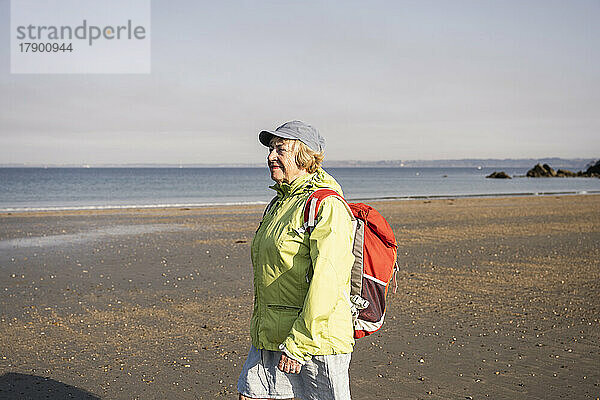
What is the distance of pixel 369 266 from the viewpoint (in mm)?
2961

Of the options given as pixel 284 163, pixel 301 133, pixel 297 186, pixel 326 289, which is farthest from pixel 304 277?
pixel 301 133

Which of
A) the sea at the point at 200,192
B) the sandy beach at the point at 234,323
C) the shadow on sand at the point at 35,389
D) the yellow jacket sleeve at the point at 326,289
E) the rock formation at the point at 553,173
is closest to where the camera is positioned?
the yellow jacket sleeve at the point at 326,289

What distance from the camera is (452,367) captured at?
5.54 meters

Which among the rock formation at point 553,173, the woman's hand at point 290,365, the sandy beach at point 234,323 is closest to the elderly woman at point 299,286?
the woman's hand at point 290,365

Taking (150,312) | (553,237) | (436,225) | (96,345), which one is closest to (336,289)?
(96,345)

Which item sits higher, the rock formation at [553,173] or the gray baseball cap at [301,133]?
the gray baseball cap at [301,133]

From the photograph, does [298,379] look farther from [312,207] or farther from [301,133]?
[301,133]

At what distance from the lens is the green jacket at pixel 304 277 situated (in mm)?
2736

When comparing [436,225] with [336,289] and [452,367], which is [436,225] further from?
[336,289]

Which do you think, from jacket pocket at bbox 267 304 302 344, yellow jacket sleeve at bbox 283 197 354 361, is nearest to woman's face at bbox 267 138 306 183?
yellow jacket sleeve at bbox 283 197 354 361

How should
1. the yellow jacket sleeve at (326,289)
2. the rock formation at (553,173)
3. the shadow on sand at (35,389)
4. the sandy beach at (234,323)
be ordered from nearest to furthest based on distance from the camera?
1. the yellow jacket sleeve at (326,289)
2. the shadow on sand at (35,389)
3. the sandy beach at (234,323)
4. the rock formation at (553,173)

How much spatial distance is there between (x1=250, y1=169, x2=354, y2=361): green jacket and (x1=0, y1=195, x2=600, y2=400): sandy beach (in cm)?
225

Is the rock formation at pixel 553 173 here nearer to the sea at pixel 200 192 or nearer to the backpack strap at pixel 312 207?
the sea at pixel 200 192

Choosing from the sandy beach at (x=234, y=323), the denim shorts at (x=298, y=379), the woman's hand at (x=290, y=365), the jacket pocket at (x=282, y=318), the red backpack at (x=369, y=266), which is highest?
the red backpack at (x=369, y=266)
